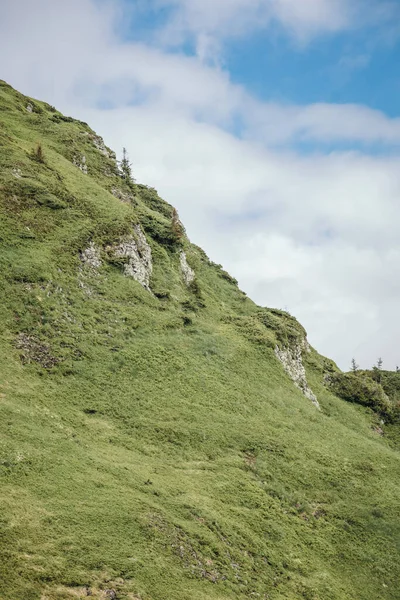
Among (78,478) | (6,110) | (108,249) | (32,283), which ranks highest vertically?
(6,110)

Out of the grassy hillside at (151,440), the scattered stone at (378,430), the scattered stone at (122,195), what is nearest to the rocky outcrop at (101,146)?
the scattered stone at (122,195)

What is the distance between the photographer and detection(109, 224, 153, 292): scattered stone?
68.1m

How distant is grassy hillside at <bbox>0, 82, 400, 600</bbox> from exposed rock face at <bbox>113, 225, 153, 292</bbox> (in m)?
0.96

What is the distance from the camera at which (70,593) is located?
861 inches

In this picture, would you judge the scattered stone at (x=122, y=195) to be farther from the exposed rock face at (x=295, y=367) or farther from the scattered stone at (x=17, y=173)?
the exposed rock face at (x=295, y=367)

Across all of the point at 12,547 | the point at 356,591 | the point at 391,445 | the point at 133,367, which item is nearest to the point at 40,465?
the point at 12,547

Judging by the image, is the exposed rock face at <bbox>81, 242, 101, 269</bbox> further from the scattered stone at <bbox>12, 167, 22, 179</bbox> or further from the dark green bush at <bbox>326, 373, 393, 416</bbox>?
the dark green bush at <bbox>326, 373, 393, 416</bbox>

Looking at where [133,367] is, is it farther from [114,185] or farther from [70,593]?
[114,185]

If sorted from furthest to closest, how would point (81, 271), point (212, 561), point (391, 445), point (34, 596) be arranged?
point (391, 445) → point (81, 271) → point (212, 561) → point (34, 596)

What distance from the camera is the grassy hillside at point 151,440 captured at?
26312mm

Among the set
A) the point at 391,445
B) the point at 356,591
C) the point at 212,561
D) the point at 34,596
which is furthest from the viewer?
the point at 391,445

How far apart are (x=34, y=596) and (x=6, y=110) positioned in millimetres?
92946

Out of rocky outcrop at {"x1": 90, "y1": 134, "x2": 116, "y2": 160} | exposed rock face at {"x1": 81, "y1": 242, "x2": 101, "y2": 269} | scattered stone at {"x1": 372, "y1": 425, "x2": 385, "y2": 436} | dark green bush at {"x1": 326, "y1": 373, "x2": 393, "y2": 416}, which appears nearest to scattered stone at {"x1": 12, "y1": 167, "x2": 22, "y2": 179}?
exposed rock face at {"x1": 81, "y1": 242, "x2": 101, "y2": 269}

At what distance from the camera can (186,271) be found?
85.1 m
